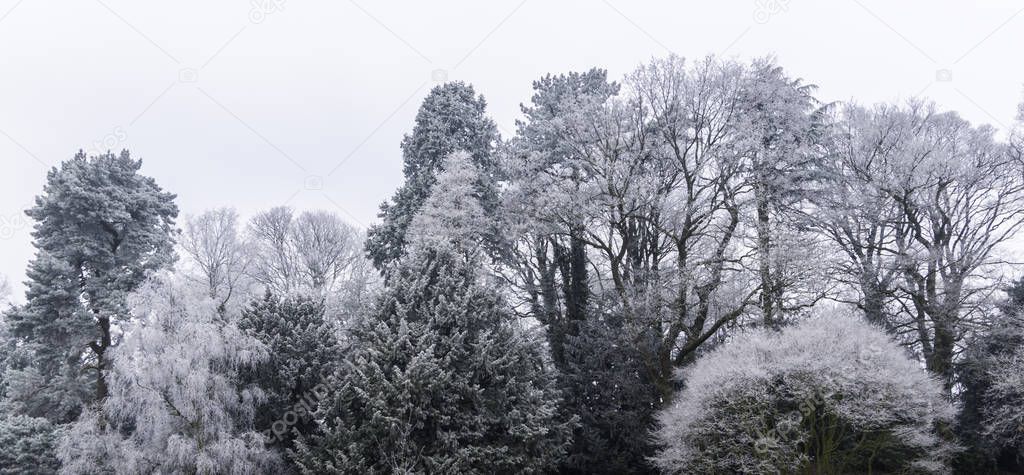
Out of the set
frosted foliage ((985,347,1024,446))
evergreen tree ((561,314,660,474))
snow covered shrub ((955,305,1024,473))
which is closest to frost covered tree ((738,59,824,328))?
evergreen tree ((561,314,660,474))

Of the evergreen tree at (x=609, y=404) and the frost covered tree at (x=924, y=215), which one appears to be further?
the evergreen tree at (x=609, y=404)

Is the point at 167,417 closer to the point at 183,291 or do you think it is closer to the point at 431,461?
the point at 183,291

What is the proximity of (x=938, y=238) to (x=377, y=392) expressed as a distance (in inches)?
719

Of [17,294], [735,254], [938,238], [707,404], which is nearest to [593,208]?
[735,254]

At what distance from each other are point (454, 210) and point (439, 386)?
7970mm

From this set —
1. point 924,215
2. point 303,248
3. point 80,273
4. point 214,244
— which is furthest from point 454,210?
point 924,215

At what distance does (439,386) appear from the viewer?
14852 mm

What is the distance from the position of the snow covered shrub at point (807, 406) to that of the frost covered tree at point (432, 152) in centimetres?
1135

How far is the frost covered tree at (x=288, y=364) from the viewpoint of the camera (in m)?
17.5

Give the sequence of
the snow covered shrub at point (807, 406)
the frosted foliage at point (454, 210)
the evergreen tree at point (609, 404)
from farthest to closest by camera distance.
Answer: the frosted foliage at point (454, 210), the evergreen tree at point (609, 404), the snow covered shrub at point (807, 406)

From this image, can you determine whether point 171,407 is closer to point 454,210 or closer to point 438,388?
point 438,388

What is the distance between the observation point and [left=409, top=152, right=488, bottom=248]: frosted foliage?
70.0 feet

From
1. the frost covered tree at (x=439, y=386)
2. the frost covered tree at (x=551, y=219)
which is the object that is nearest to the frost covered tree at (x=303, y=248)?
the frost covered tree at (x=551, y=219)

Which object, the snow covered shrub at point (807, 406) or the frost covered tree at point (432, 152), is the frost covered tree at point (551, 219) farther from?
the snow covered shrub at point (807, 406)
